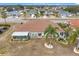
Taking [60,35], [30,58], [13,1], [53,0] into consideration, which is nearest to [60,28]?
[60,35]

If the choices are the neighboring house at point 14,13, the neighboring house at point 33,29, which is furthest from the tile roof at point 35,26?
the neighboring house at point 14,13

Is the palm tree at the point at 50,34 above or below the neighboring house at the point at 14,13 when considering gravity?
below

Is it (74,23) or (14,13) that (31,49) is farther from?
A: (74,23)

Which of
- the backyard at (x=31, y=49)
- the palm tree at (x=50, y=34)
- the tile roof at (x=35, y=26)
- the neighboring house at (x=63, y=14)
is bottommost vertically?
the backyard at (x=31, y=49)

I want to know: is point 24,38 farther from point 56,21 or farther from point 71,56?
point 71,56

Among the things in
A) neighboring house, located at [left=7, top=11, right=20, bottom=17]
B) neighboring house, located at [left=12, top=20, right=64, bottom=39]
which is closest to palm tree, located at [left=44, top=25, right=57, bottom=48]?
neighboring house, located at [left=12, top=20, right=64, bottom=39]

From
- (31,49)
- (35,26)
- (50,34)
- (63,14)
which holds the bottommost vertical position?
(31,49)

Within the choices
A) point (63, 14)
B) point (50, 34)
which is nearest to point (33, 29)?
point (50, 34)

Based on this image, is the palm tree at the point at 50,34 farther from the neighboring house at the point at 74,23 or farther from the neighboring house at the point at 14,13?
the neighboring house at the point at 14,13
